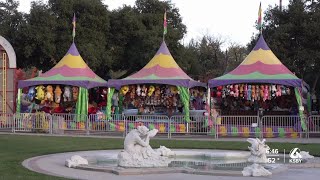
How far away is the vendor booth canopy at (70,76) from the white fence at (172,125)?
2.32m

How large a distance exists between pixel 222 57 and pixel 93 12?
96.6 ft

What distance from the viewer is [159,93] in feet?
92.0

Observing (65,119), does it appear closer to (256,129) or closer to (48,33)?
(256,129)

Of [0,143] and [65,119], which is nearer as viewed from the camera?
[0,143]

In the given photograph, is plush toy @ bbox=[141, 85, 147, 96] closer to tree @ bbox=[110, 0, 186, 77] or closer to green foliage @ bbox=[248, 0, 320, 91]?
tree @ bbox=[110, 0, 186, 77]

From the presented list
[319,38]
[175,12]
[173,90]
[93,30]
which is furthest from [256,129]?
[175,12]

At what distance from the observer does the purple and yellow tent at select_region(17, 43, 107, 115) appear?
89.9ft

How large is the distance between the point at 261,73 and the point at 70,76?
10.1 metres

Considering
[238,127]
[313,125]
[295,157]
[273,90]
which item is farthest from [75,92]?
[295,157]

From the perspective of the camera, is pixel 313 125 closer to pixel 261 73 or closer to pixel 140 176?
pixel 261 73

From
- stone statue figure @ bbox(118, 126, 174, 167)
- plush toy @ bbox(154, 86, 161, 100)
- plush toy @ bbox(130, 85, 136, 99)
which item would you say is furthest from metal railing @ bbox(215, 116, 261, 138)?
stone statue figure @ bbox(118, 126, 174, 167)

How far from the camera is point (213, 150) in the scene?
1830cm

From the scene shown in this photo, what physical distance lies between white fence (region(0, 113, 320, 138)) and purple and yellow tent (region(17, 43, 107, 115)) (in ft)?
5.87

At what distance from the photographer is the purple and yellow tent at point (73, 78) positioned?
2741 cm
